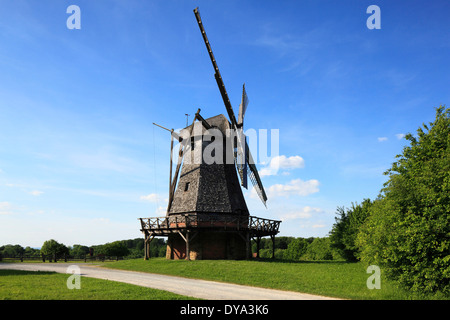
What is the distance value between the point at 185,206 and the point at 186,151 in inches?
212

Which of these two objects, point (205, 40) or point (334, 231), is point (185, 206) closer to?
point (205, 40)

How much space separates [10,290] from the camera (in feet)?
38.2

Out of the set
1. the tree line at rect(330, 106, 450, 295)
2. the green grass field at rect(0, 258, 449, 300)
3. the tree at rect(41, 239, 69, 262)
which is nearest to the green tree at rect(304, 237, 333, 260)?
the green grass field at rect(0, 258, 449, 300)

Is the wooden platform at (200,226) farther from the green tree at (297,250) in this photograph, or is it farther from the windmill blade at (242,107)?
the green tree at (297,250)

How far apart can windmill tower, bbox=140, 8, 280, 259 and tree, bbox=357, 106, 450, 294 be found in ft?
43.5

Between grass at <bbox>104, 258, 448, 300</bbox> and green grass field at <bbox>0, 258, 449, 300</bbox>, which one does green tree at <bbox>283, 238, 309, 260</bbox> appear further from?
green grass field at <bbox>0, 258, 449, 300</bbox>

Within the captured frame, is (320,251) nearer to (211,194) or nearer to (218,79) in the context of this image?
(211,194)

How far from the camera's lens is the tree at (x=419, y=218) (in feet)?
37.2

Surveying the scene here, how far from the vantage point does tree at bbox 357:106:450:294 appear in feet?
37.2

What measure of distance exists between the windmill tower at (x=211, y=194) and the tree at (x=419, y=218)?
13.3 m

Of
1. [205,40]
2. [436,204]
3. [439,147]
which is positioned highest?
[205,40]
